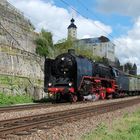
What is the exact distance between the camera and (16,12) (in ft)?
161

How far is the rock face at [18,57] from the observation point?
110ft

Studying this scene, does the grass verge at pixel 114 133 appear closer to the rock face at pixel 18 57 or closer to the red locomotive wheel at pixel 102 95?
the rock face at pixel 18 57

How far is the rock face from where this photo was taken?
33562 millimetres

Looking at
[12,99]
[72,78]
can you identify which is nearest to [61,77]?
[72,78]

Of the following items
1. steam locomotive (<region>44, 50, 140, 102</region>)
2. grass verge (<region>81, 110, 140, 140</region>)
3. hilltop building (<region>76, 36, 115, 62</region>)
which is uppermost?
hilltop building (<region>76, 36, 115, 62</region>)

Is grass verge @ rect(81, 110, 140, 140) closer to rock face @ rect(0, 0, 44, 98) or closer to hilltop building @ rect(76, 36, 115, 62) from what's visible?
rock face @ rect(0, 0, 44, 98)

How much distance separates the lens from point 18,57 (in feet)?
127

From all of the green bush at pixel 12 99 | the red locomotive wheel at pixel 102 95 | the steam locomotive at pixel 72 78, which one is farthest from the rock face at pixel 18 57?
the red locomotive wheel at pixel 102 95

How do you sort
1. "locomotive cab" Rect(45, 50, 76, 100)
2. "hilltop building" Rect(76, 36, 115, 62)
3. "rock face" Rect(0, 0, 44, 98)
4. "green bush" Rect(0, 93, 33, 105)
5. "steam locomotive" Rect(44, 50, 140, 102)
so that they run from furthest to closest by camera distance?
1. "hilltop building" Rect(76, 36, 115, 62)
2. "rock face" Rect(0, 0, 44, 98)
3. "steam locomotive" Rect(44, 50, 140, 102)
4. "locomotive cab" Rect(45, 50, 76, 100)
5. "green bush" Rect(0, 93, 33, 105)

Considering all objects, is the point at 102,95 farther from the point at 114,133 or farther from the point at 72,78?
the point at 114,133

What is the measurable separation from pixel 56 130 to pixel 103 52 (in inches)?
5269

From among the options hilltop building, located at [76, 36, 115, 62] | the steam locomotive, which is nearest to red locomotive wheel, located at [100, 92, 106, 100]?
the steam locomotive

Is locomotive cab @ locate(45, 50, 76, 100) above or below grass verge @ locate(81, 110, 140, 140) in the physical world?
above

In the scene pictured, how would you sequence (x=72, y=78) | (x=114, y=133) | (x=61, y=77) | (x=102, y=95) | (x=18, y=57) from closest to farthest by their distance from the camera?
(x=114, y=133) < (x=72, y=78) < (x=61, y=77) < (x=102, y=95) < (x=18, y=57)
